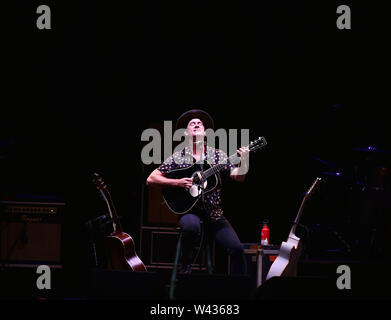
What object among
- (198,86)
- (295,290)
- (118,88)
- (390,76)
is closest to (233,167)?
(295,290)

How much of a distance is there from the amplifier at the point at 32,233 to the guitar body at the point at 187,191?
1.49 metres

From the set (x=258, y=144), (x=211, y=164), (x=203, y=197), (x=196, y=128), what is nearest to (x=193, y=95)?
(x=196, y=128)

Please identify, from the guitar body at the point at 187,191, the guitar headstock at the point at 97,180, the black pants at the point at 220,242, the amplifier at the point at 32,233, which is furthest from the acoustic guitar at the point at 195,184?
the amplifier at the point at 32,233

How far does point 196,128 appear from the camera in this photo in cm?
427

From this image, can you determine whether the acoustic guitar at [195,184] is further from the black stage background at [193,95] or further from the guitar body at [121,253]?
the black stage background at [193,95]

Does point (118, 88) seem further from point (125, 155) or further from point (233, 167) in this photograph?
point (233, 167)

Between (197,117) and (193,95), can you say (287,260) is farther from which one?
(193,95)

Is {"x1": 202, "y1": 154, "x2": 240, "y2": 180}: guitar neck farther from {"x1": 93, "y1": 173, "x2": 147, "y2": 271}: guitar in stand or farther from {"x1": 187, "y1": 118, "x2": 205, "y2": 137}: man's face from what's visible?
{"x1": 93, "y1": 173, "x2": 147, "y2": 271}: guitar in stand

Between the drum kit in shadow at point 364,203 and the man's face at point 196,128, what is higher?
the man's face at point 196,128

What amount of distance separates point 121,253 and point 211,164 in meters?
1.13

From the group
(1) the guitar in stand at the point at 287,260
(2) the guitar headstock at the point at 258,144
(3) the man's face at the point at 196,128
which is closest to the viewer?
(2) the guitar headstock at the point at 258,144

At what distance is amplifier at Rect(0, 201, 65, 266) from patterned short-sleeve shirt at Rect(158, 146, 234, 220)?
58.5 inches

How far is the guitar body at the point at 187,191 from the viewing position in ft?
13.2

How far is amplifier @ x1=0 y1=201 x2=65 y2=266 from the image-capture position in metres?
4.89
